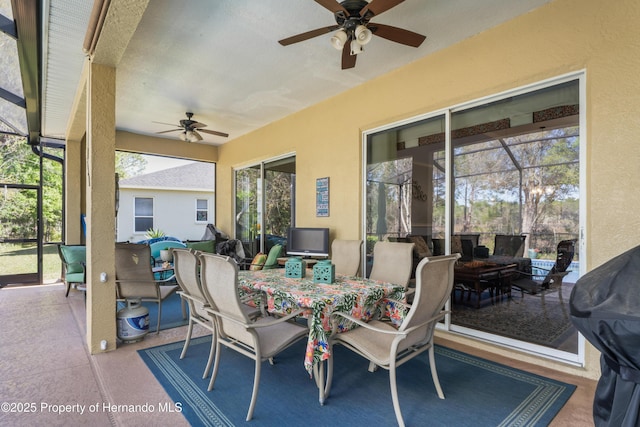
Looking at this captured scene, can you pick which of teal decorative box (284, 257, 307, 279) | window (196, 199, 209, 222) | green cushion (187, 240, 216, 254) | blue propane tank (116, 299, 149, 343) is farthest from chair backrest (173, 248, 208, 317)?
window (196, 199, 209, 222)

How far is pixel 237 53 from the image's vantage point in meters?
3.52

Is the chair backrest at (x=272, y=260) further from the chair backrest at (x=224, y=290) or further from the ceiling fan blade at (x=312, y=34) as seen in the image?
the ceiling fan blade at (x=312, y=34)

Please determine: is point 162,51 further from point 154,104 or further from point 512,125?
Answer: point 512,125

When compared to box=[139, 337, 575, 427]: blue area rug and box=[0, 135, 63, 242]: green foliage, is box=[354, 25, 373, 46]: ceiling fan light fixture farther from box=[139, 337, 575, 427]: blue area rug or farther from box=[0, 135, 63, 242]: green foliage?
box=[0, 135, 63, 242]: green foliage

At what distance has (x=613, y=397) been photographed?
129 centimetres

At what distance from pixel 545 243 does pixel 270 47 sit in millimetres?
3263

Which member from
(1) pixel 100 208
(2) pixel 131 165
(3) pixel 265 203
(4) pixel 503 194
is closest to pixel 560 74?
(4) pixel 503 194

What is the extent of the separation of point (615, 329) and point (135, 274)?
3.97 m

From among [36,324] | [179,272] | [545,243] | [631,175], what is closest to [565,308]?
[545,243]

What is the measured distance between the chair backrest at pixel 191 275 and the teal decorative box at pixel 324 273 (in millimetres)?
→ 898

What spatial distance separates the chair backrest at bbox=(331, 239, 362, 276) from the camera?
3.71 metres

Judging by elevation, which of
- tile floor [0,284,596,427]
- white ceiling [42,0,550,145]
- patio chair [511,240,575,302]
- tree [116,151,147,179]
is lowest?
tile floor [0,284,596,427]

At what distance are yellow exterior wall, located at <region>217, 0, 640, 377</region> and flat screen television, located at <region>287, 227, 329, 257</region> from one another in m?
0.32

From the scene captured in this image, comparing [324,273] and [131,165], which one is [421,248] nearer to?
[324,273]
